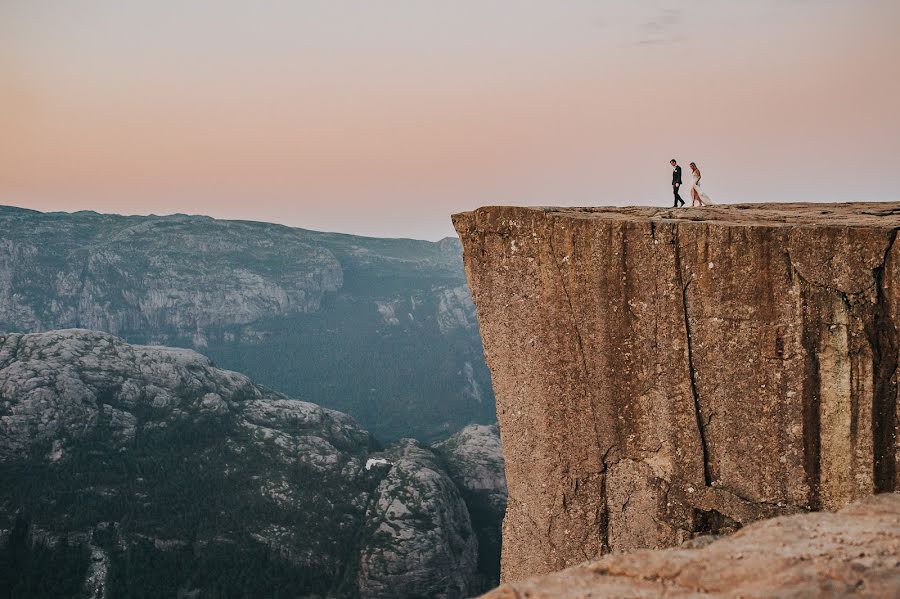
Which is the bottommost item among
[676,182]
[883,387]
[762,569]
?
[762,569]

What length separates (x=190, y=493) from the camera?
500 feet

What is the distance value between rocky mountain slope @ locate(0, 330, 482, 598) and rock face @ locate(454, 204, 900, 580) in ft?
379

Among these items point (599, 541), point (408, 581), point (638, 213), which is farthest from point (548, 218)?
point (408, 581)

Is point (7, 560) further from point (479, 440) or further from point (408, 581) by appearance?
point (479, 440)

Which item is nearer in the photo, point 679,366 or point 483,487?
point 679,366

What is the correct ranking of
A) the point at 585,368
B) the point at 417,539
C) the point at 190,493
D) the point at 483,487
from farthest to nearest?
the point at 483,487
the point at 190,493
the point at 417,539
the point at 585,368

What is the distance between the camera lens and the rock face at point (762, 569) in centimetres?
1238

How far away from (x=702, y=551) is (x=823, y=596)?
2547 millimetres

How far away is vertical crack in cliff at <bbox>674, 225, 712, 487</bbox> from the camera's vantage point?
23.0 meters

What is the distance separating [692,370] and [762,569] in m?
10.7

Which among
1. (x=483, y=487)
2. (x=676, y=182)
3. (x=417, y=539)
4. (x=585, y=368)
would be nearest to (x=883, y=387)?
(x=585, y=368)

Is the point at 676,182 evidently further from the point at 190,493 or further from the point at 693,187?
the point at 190,493

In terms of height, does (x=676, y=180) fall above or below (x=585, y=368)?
above

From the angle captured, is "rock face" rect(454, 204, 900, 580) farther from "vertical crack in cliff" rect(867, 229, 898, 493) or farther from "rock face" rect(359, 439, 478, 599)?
"rock face" rect(359, 439, 478, 599)
